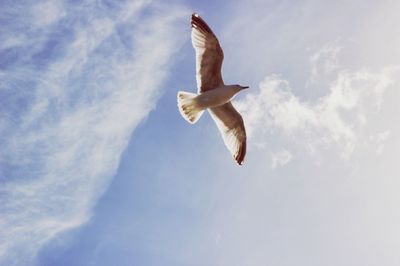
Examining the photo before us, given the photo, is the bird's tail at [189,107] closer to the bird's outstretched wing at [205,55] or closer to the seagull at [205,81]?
the seagull at [205,81]

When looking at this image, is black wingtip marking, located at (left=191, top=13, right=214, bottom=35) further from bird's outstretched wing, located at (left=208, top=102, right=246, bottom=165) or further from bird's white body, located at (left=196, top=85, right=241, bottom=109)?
bird's outstretched wing, located at (left=208, top=102, right=246, bottom=165)

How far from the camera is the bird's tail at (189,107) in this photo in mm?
14195

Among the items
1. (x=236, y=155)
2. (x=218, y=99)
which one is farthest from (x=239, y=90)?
(x=236, y=155)

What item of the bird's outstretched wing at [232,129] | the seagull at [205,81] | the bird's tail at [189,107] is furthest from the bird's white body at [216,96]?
the bird's outstretched wing at [232,129]

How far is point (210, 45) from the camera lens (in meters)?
14.1

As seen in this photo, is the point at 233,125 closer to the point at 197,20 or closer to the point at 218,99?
the point at 218,99

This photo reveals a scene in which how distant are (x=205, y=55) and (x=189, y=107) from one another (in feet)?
4.32

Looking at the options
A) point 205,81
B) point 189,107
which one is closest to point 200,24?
point 205,81

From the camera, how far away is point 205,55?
14.2 meters

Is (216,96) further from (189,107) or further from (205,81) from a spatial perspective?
(189,107)

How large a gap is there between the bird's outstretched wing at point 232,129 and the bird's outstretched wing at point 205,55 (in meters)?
0.97

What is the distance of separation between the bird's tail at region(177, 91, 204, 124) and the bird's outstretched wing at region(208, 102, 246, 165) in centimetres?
87

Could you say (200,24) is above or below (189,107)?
above

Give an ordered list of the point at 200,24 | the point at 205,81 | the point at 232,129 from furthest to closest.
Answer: the point at 232,129 < the point at 205,81 < the point at 200,24
